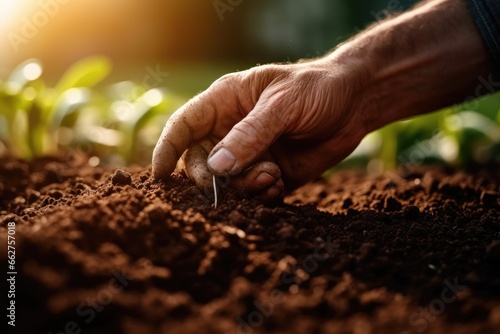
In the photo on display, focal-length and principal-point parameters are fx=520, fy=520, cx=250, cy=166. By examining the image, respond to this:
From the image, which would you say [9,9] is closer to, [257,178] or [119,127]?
[119,127]

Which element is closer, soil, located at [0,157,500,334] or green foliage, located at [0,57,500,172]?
soil, located at [0,157,500,334]

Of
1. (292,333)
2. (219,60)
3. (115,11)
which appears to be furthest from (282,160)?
(115,11)

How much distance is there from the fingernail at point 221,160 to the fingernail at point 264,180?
16cm

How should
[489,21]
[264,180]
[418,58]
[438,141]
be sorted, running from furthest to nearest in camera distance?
[438,141], [418,58], [489,21], [264,180]

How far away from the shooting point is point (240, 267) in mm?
1456

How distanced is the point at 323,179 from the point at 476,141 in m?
1.03

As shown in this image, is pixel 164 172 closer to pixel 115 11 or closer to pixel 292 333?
pixel 292 333

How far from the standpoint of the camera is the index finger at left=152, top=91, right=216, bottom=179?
204cm

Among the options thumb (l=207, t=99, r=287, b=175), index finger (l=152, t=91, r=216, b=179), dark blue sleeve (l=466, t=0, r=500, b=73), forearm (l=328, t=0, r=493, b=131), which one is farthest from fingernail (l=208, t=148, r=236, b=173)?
dark blue sleeve (l=466, t=0, r=500, b=73)

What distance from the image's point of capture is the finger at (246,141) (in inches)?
74.5

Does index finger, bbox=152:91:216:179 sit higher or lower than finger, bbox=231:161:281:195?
higher

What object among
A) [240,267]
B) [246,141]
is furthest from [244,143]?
[240,267]

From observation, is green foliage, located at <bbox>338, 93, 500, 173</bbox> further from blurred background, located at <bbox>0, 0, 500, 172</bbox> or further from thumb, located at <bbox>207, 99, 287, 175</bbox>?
thumb, located at <bbox>207, 99, 287, 175</bbox>

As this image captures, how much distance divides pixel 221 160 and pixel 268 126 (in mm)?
249
